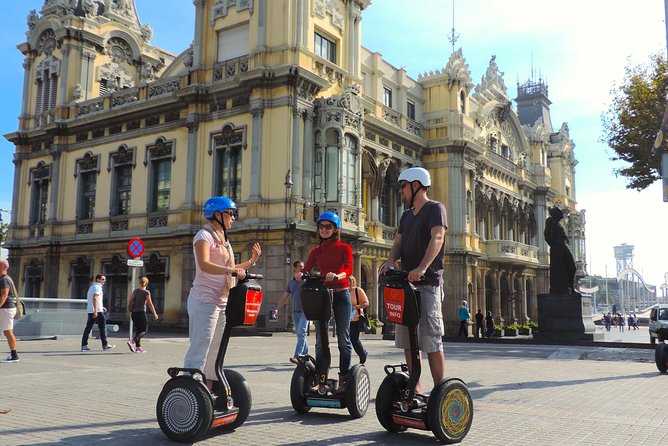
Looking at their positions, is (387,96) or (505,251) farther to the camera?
(505,251)

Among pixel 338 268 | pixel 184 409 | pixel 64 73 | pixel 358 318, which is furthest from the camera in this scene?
pixel 64 73

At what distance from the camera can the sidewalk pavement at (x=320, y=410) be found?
5480mm

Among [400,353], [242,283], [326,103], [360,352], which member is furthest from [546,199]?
[242,283]

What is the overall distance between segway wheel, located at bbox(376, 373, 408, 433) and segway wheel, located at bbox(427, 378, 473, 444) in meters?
0.42

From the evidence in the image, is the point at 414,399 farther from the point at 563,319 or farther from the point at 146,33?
the point at 146,33

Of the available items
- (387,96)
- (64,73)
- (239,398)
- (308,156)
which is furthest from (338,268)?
(64,73)

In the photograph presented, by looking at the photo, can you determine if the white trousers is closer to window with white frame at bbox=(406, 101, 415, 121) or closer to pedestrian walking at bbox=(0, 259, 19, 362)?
pedestrian walking at bbox=(0, 259, 19, 362)

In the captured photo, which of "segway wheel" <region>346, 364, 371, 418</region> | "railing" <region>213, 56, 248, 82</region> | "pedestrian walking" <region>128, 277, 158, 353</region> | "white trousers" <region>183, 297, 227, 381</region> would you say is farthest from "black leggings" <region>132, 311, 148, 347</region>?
"railing" <region>213, 56, 248, 82</region>

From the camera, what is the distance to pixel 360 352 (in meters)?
10.5

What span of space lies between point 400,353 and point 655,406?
7.95 metres

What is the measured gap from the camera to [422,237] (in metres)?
5.73

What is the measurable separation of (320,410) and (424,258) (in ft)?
7.99

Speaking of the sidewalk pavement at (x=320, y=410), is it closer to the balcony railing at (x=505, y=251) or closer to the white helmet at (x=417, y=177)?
the white helmet at (x=417, y=177)

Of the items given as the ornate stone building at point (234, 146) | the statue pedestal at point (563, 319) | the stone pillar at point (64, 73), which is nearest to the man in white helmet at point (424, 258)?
the statue pedestal at point (563, 319)
